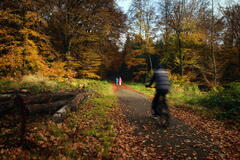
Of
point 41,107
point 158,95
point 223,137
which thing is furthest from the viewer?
point 41,107

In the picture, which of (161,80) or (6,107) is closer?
(161,80)

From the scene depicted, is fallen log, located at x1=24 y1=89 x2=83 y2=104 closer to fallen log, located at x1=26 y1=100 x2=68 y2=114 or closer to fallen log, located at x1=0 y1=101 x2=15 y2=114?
fallen log, located at x1=26 y1=100 x2=68 y2=114

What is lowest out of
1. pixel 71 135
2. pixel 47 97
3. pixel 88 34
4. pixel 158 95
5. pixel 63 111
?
pixel 71 135

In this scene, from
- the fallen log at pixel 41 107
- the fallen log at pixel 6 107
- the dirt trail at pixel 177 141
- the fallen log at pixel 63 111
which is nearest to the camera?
the dirt trail at pixel 177 141

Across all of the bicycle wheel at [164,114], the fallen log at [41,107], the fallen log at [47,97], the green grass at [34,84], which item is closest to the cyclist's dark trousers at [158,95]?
the bicycle wheel at [164,114]

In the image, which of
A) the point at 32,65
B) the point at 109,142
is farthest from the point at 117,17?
the point at 109,142

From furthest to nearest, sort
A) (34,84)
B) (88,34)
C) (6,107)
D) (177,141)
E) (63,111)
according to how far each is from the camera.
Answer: (88,34), (34,84), (6,107), (63,111), (177,141)

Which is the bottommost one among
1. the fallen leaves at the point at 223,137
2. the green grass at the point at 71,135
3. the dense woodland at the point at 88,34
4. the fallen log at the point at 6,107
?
the fallen leaves at the point at 223,137

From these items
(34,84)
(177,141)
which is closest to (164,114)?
(177,141)

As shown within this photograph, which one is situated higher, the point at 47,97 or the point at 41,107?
the point at 47,97

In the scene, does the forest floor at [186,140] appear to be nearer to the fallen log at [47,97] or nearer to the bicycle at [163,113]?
the bicycle at [163,113]

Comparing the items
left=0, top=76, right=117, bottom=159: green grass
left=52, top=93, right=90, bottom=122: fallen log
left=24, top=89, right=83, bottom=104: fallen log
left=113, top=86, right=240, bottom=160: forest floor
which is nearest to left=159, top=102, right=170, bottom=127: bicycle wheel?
left=113, top=86, right=240, bottom=160: forest floor

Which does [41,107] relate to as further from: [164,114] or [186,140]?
[186,140]

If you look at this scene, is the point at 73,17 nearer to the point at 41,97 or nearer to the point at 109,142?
the point at 41,97
